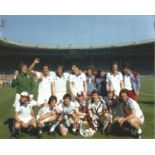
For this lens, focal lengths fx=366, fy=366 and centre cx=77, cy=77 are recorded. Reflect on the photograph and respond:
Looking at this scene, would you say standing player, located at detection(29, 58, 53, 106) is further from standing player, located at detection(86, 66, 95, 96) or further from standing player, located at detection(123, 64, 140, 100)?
standing player, located at detection(123, 64, 140, 100)

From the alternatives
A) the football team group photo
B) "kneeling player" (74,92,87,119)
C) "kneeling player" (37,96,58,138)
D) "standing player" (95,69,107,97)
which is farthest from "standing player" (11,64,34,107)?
"standing player" (95,69,107,97)

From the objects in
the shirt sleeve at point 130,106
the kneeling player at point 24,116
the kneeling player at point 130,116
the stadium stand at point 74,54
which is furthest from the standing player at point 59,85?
the stadium stand at point 74,54

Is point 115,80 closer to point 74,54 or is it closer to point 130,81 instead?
point 130,81

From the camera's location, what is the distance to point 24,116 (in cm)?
699

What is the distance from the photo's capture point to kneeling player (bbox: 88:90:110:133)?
7.15m

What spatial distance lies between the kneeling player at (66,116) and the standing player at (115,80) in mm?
1004

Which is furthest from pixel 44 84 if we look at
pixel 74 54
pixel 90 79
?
pixel 74 54

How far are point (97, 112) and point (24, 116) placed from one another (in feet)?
4.65

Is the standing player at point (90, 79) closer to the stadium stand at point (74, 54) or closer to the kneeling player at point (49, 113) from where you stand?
the kneeling player at point (49, 113)
